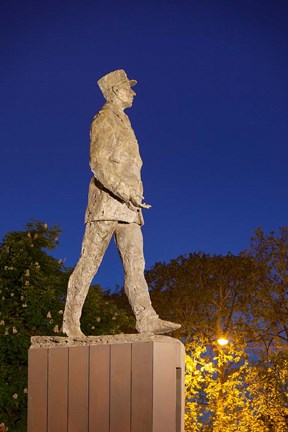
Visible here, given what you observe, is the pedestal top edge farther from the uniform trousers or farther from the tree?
the tree

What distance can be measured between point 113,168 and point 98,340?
1777mm

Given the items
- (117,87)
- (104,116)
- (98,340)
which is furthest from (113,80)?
(98,340)

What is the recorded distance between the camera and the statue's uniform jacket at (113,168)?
8.62 meters

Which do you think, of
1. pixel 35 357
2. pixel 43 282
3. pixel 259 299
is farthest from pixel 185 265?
pixel 35 357

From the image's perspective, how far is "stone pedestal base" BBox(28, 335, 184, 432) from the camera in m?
7.84

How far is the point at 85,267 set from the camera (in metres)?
8.77

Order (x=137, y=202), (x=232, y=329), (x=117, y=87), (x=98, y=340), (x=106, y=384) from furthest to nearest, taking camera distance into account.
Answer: (x=232, y=329) < (x=117, y=87) < (x=137, y=202) < (x=98, y=340) < (x=106, y=384)

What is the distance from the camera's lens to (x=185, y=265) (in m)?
29.4

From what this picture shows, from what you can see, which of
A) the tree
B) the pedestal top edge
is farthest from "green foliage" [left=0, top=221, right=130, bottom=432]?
the pedestal top edge

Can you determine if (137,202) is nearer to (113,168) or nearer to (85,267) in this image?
(113,168)

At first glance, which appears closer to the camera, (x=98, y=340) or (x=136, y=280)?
(x=98, y=340)

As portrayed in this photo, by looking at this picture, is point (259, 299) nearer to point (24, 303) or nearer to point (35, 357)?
point (24, 303)

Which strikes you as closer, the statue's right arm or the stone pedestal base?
the stone pedestal base

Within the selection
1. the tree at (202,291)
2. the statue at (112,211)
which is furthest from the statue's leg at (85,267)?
the tree at (202,291)
